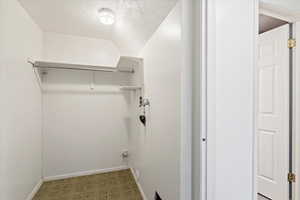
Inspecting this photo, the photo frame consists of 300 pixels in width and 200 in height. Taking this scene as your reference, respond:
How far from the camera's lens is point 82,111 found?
2.57 meters

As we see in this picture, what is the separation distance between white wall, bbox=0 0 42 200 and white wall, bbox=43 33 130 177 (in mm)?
280

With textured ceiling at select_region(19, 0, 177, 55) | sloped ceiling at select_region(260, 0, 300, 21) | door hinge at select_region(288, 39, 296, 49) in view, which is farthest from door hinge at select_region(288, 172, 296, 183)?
textured ceiling at select_region(19, 0, 177, 55)

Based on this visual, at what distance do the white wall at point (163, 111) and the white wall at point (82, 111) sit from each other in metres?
1.05

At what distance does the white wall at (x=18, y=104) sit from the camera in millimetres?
1332

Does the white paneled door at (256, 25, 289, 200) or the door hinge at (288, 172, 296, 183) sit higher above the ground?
the white paneled door at (256, 25, 289, 200)

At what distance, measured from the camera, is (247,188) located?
3.30 ft

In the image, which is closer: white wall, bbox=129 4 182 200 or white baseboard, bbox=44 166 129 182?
white wall, bbox=129 4 182 200

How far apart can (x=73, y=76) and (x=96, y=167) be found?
1.68m

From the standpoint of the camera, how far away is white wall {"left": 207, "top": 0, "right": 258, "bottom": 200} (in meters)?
0.90

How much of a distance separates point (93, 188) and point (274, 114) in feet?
8.71

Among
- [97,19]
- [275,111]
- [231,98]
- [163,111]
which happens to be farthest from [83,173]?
[275,111]

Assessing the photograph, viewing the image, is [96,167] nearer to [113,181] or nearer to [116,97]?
[113,181]

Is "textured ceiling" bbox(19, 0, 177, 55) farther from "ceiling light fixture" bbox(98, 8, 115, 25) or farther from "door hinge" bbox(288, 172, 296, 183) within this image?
"door hinge" bbox(288, 172, 296, 183)

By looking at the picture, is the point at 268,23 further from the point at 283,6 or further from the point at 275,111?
the point at 275,111
